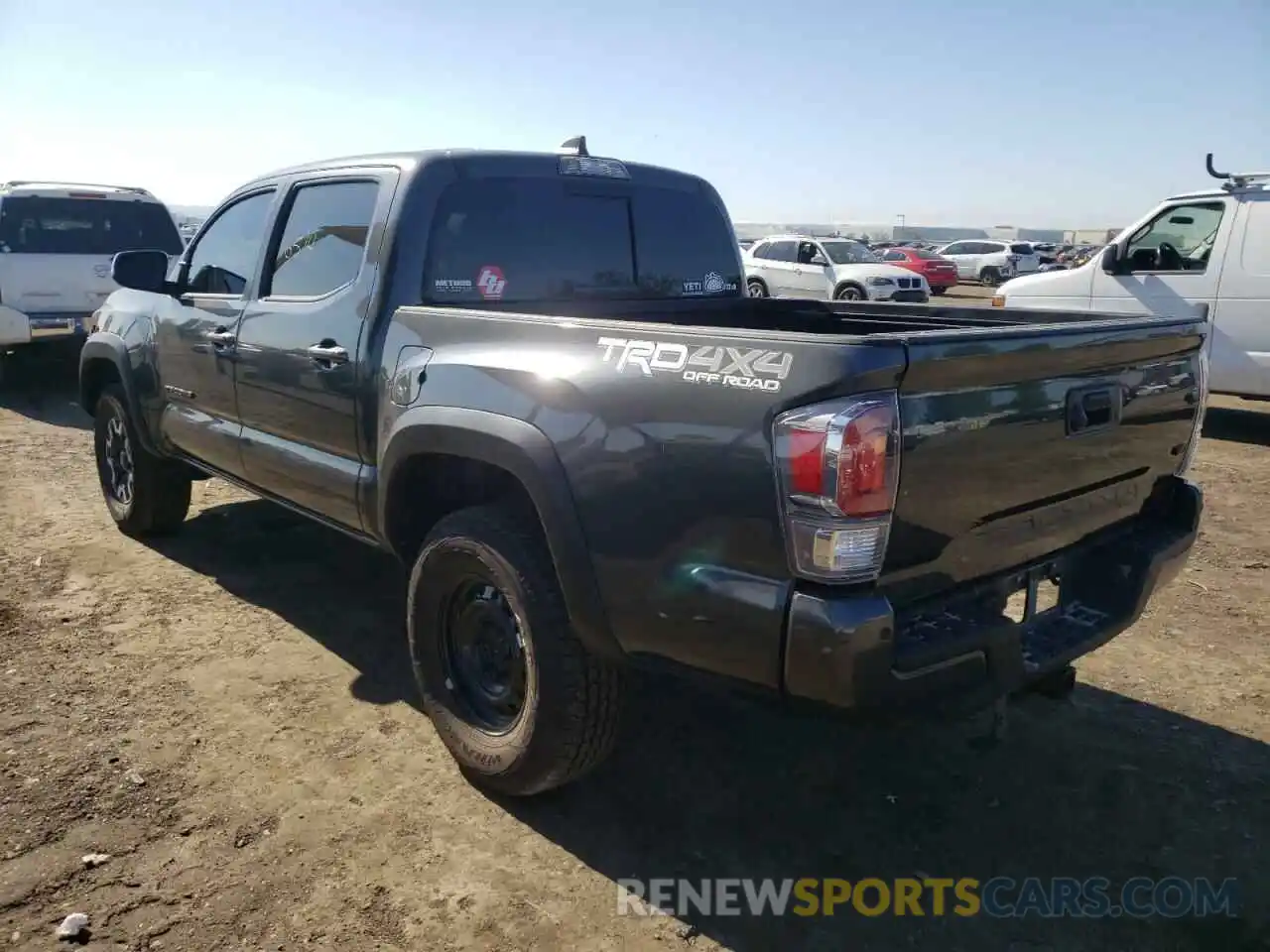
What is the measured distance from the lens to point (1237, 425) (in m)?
9.27

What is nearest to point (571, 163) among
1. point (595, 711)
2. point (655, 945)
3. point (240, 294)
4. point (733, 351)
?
point (240, 294)

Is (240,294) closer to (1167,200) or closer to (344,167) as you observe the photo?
(344,167)

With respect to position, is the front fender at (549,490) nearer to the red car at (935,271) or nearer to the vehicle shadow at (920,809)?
the vehicle shadow at (920,809)

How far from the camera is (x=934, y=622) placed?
2.38 meters

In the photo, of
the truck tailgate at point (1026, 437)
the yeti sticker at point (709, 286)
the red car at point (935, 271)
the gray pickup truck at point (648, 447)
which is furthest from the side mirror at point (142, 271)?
the red car at point (935, 271)

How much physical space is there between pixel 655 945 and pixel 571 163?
281 cm

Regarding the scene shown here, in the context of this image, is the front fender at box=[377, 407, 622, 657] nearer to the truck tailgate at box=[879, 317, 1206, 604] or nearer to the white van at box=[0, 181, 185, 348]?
the truck tailgate at box=[879, 317, 1206, 604]

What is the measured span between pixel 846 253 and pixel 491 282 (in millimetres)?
17793

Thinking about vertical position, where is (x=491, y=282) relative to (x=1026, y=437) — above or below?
above

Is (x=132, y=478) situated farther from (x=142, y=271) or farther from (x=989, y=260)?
(x=989, y=260)

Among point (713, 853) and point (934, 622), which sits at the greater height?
point (934, 622)

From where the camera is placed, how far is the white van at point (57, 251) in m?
9.70

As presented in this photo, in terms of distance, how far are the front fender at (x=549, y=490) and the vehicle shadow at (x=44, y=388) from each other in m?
7.00

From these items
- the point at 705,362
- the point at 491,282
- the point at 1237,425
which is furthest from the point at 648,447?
the point at 1237,425
